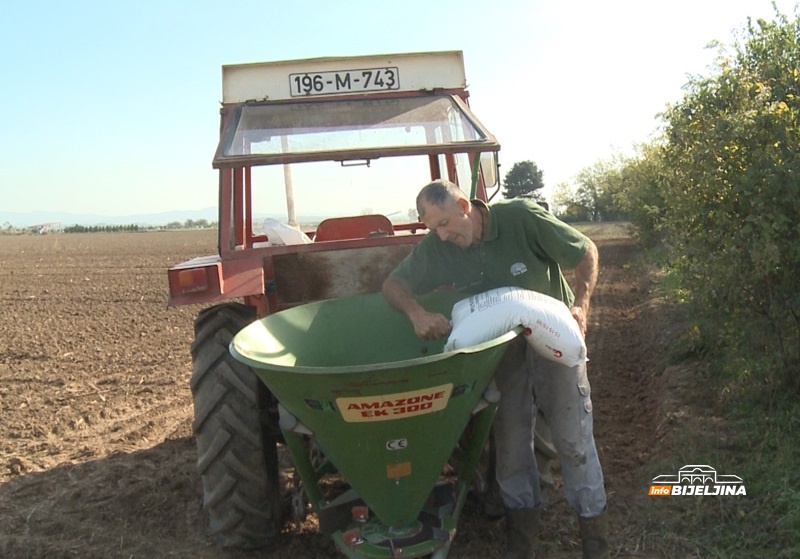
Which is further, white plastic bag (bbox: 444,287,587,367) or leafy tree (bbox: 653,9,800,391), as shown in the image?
leafy tree (bbox: 653,9,800,391)

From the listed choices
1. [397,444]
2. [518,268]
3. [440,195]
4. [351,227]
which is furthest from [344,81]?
[397,444]

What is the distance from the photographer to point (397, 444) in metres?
2.49

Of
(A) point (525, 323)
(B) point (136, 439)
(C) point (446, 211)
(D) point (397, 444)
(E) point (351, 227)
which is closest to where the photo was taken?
(D) point (397, 444)

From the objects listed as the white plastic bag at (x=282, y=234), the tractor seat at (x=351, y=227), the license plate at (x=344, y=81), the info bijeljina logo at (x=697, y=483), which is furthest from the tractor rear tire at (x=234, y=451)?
the info bijeljina logo at (x=697, y=483)

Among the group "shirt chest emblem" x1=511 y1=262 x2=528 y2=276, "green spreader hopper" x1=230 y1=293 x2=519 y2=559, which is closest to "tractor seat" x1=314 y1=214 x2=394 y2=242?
"green spreader hopper" x1=230 y1=293 x2=519 y2=559

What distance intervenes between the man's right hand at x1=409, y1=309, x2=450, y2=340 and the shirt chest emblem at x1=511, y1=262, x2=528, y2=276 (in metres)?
0.42

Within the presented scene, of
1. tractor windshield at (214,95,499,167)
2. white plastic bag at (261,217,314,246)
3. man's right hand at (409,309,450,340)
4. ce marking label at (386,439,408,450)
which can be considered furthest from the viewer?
white plastic bag at (261,217,314,246)

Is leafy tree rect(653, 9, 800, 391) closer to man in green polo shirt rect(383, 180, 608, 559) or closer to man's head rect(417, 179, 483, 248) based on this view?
man in green polo shirt rect(383, 180, 608, 559)

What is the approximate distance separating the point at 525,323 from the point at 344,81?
2163mm

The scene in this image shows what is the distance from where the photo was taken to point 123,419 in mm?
5832

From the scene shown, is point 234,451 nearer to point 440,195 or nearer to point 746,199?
point 440,195

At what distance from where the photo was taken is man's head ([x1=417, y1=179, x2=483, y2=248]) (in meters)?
2.95

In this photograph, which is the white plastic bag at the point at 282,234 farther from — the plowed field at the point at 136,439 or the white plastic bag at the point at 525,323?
the white plastic bag at the point at 525,323

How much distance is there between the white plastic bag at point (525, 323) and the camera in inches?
107
